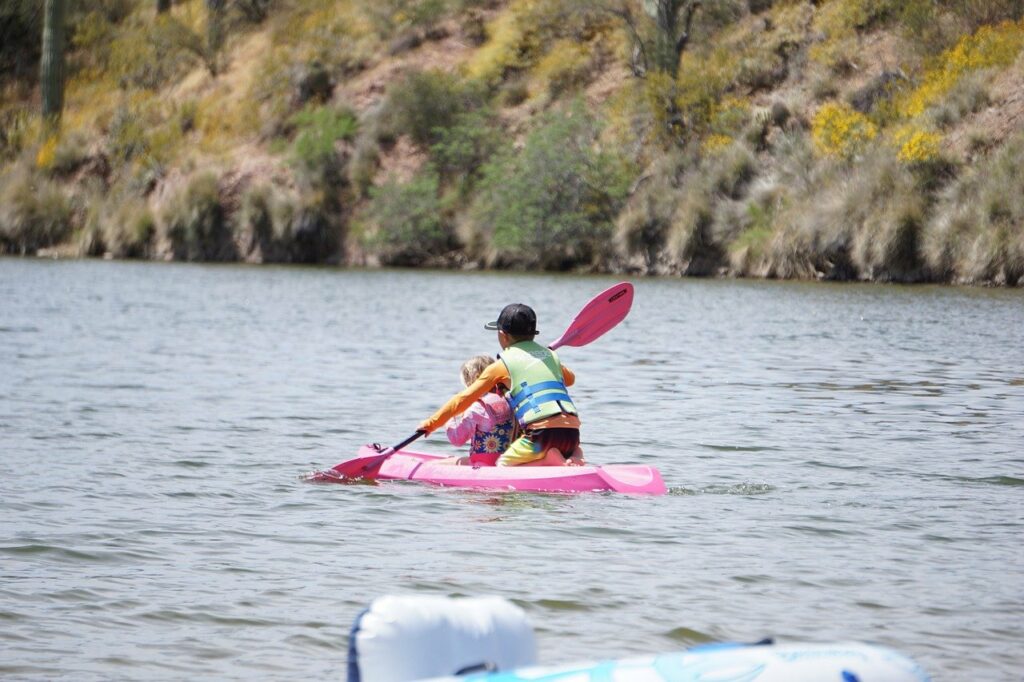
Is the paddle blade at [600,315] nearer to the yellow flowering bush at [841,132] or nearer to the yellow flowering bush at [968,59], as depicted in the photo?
the yellow flowering bush at [841,132]

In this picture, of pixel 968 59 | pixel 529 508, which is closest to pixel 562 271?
pixel 968 59

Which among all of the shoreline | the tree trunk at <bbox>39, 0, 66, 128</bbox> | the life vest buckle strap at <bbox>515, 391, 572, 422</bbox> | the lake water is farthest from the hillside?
the life vest buckle strap at <bbox>515, 391, 572, 422</bbox>

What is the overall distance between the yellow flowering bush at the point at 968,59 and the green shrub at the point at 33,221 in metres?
24.2

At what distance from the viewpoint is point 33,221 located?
43.0 metres

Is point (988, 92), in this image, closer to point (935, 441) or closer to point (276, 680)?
point (935, 441)

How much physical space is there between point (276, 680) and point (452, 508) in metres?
3.13

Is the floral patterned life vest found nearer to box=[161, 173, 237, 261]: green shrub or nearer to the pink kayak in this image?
the pink kayak

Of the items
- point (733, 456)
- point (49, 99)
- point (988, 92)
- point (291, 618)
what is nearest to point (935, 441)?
point (733, 456)

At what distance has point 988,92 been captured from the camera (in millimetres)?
29469

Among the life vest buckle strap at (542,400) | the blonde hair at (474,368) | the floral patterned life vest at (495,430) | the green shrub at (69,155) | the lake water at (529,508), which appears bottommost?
the lake water at (529,508)

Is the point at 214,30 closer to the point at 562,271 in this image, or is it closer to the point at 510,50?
the point at 510,50

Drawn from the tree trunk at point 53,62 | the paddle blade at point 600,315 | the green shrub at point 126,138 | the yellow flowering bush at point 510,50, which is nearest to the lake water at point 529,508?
the paddle blade at point 600,315

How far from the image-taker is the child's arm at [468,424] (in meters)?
9.03

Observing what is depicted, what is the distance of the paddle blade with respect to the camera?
33.2 ft
